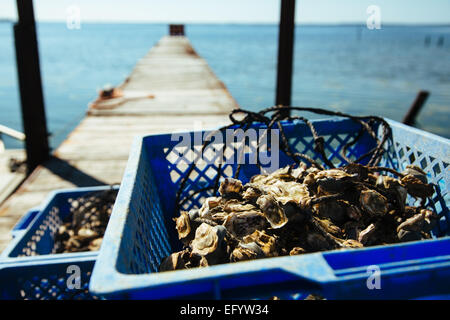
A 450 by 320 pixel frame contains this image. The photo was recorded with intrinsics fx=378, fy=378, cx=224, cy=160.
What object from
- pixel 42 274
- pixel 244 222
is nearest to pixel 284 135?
pixel 244 222

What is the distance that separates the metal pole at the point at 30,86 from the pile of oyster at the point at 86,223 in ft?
7.37

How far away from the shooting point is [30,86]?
479 cm

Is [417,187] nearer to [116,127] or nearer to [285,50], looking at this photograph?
[285,50]

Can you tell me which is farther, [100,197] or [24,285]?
[100,197]

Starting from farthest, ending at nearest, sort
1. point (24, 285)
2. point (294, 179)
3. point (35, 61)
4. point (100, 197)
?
point (35, 61), point (100, 197), point (294, 179), point (24, 285)

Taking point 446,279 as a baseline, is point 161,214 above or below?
below

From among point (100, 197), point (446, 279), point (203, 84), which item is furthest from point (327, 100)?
point (446, 279)

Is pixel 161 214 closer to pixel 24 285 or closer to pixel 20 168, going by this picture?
pixel 24 285

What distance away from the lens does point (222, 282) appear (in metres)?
1.01

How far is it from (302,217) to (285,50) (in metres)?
3.11

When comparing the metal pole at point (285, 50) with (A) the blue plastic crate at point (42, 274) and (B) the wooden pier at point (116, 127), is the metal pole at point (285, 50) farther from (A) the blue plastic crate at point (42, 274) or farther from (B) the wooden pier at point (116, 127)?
(A) the blue plastic crate at point (42, 274)

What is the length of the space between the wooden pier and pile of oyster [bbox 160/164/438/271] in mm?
2099

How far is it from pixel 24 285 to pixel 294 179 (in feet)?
4.96

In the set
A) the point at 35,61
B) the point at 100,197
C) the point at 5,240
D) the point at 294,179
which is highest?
the point at 35,61
